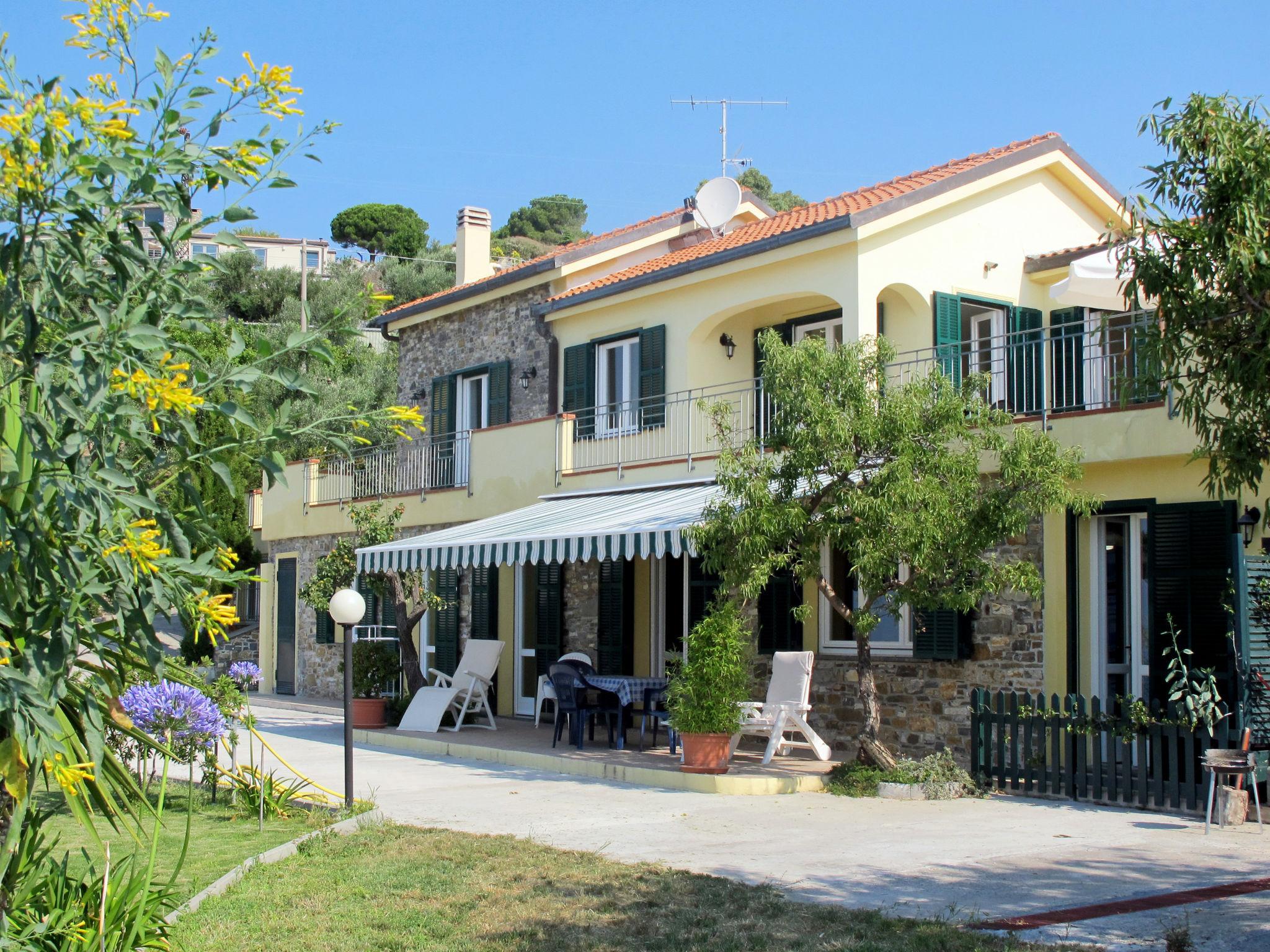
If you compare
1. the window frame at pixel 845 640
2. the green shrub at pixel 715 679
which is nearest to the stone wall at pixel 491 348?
the window frame at pixel 845 640

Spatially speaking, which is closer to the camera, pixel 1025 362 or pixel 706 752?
pixel 706 752

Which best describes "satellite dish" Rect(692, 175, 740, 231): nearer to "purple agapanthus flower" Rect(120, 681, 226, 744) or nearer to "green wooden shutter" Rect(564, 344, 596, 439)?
"green wooden shutter" Rect(564, 344, 596, 439)

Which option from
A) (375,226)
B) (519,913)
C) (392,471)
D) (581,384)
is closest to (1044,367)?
(519,913)

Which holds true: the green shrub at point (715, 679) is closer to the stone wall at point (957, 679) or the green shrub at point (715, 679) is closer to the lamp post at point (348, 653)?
the stone wall at point (957, 679)

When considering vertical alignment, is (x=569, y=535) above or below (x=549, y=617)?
above

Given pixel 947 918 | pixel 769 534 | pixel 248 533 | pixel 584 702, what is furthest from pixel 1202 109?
pixel 248 533

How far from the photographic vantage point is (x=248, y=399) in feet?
15.9

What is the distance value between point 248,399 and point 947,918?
4453 mm

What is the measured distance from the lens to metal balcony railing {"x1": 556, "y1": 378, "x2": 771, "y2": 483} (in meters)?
16.6

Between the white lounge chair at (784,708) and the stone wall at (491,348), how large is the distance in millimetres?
7806

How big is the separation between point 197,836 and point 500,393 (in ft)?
42.4

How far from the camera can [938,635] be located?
44.3 ft

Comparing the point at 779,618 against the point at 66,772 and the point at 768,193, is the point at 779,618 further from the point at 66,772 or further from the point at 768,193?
the point at 768,193

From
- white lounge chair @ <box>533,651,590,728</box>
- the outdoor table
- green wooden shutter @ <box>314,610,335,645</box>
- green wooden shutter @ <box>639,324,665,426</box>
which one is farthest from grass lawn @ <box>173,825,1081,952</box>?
green wooden shutter @ <box>314,610,335,645</box>
